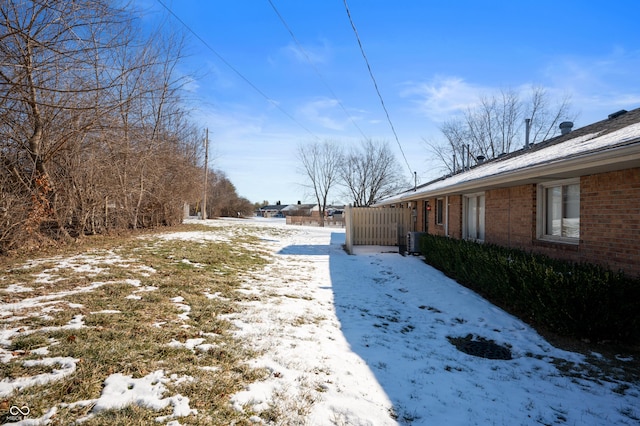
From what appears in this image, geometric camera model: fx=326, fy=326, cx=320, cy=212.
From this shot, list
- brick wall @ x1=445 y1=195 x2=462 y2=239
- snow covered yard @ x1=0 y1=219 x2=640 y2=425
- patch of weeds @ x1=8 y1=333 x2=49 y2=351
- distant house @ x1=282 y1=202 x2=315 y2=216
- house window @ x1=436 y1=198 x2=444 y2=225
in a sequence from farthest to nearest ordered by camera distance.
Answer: distant house @ x1=282 y1=202 x2=315 y2=216, house window @ x1=436 y1=198 x2=444 y2=225, brick wall @ x1=445 y1=195 x2=462 y2=239, patch of weeds @ x1=8 y1=333 x2=49 y2=351, snow covered yard @ x1=0 y1=219 x2=640 y2=425

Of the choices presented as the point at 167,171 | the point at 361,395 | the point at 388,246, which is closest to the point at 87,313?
the point at 361,395

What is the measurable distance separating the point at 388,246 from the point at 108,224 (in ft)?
35.9

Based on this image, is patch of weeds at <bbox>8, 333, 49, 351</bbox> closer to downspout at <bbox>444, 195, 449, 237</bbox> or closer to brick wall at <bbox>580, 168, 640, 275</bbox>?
brick wall at <bbox>580, 168, 640, 275</bbox>

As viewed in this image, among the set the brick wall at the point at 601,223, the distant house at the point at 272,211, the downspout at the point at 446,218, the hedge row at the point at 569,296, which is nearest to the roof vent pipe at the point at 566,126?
the downspout at the point at 446,218

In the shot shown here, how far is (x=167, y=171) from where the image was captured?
54.3ft

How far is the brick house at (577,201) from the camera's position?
4504mm

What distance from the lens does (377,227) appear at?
46.6ft

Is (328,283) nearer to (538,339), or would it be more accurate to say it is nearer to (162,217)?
(538,339)

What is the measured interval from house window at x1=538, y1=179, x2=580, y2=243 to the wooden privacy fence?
Result: 774 centimetres

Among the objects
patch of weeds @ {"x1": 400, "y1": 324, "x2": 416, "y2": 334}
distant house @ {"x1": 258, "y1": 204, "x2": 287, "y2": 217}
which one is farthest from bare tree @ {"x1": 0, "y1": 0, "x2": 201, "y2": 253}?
distant house @ {"x1": 258, "y1": 204, "x2": 287, "y2": 217}

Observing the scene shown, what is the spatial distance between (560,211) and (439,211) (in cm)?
660

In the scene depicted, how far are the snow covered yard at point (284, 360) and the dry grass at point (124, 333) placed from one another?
0.06 ft

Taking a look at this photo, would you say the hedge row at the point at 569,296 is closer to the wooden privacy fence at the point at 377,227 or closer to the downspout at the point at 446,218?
the downspout at the point at 446,218

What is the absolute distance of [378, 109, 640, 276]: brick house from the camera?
14.8 feet
